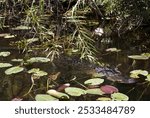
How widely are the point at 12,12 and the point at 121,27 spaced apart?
2.57 feet

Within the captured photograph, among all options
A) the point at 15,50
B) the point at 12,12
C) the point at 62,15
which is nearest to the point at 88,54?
the point at 15,50

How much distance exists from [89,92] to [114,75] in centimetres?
22

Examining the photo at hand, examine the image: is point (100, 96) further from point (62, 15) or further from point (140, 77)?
point (62, 15)

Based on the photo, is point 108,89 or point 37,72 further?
point 37,72

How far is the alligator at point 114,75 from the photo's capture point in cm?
169

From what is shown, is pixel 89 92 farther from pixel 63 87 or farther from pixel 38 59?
pixel 38 59

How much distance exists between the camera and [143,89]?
64.1 inches

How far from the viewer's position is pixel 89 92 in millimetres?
1569

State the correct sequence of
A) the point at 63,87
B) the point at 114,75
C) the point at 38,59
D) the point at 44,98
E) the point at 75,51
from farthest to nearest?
1. the point at 75,51
2. the point at 38,59
3. the point at 114,75
4. the point at 63,87
5. the point at 44,98

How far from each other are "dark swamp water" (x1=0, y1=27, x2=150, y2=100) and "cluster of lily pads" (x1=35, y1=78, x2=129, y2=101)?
0.03m

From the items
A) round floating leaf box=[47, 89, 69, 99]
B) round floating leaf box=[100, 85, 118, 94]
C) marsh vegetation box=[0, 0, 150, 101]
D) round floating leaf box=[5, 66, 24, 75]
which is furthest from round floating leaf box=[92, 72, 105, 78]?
round floating leaf box=[5, 66, 24, 75]

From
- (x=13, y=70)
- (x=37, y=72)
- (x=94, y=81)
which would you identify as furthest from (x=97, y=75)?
(x=13, y=70)

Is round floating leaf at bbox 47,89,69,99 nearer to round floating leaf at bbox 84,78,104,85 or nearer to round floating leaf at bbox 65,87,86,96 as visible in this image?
round floating leaf at bbox 65,87,86,96

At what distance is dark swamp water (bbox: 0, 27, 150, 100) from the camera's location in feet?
5.30
